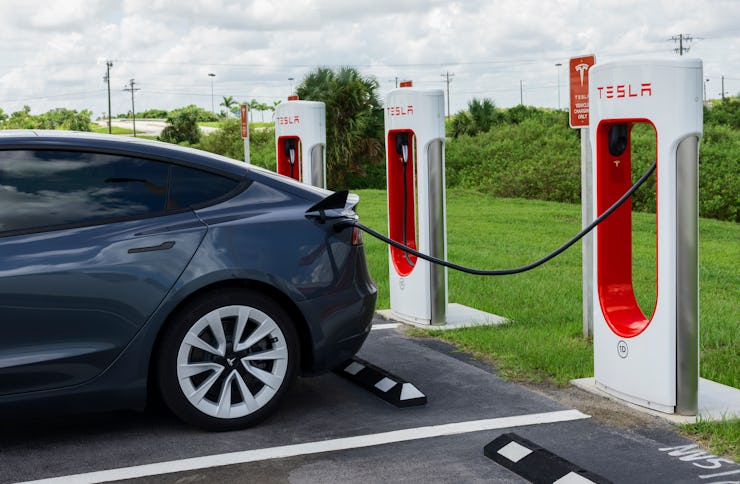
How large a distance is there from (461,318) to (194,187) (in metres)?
3.46

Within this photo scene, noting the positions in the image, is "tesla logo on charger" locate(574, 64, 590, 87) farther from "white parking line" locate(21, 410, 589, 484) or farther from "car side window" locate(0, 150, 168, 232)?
"car side window" locate(0, 150, 168, 232)

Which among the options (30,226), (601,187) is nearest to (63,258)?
(30,226)

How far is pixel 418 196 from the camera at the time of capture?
7359 millimetres

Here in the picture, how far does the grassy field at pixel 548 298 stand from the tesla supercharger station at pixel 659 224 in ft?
1.24

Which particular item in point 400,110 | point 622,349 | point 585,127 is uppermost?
point 400,110

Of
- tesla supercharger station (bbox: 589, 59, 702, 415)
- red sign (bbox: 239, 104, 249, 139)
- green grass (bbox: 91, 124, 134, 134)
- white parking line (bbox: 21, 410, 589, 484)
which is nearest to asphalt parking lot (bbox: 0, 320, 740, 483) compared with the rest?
white parking line (bbox: 21, 410, 589, 484)

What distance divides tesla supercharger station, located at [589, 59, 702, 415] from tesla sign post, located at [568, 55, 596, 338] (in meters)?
0.98

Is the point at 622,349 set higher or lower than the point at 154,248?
lower

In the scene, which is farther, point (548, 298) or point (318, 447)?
point (548, 298)

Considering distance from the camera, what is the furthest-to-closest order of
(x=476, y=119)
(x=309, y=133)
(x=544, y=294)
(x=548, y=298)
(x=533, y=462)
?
(x=476, y=119) < (x=544, y=294) < (x=548, y=298) < (x=309, y=133) < (x=533, y=462)

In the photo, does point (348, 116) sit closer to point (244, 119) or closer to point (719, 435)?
point (244, 119)

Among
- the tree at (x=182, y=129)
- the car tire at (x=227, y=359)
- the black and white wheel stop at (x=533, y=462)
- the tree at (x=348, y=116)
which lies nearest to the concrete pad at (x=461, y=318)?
the car tire at (x=227, y=359)

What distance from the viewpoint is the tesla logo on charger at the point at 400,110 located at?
738cm

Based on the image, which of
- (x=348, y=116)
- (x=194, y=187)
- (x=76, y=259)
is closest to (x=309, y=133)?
(x=194, y=187)
